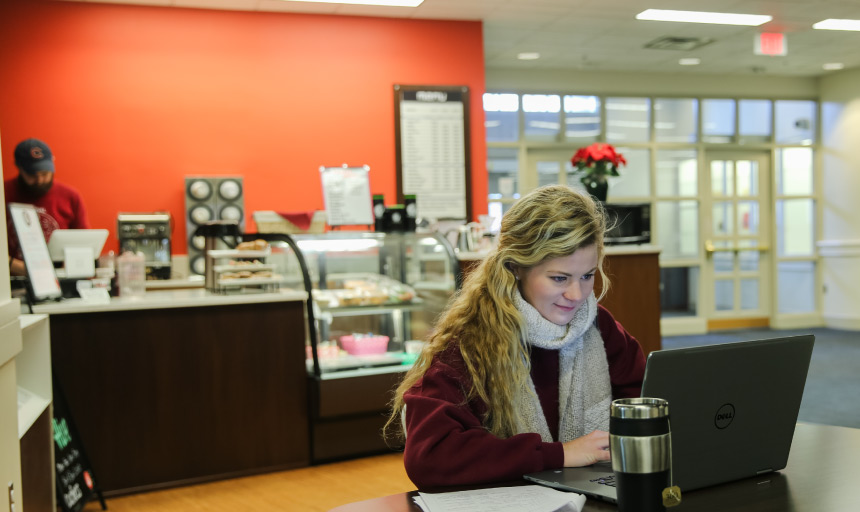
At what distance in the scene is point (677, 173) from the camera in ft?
30.1

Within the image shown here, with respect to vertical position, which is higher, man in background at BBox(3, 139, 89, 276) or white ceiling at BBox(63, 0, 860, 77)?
white ceiling at BBox(63, 0, 860, 77)

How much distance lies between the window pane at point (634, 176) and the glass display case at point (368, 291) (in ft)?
16.3

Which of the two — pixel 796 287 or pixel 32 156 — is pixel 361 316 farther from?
pixel 796 287

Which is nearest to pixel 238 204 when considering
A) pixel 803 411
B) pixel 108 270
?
pixel 108 270

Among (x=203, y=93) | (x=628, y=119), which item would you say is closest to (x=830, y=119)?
(x=628, y=119)

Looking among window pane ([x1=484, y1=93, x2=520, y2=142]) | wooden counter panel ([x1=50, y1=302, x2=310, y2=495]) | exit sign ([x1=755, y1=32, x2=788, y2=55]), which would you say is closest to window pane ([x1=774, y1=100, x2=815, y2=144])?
exit sign ([x1=755, y1=32, x2=788, y2=55])

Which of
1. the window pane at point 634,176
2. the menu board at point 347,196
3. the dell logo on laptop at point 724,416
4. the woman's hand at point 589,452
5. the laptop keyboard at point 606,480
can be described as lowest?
the laptop keyboard at point 606,480

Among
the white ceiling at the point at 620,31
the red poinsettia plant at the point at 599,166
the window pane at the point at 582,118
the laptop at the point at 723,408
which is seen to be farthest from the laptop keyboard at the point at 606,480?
the window pane at the point at 582,118

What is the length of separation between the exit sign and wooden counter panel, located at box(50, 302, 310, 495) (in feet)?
17.8

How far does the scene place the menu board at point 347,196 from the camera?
15.8 feet

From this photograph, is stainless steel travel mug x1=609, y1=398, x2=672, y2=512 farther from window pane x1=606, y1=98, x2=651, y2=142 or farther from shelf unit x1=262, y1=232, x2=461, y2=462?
window pane x1=606, y1=98, x2=651, y2=142

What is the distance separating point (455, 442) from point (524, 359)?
0.30 m

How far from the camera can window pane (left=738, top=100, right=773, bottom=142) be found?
9430 mm

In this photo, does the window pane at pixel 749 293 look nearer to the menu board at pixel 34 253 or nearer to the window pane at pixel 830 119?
the window pane at pixel 830 119
